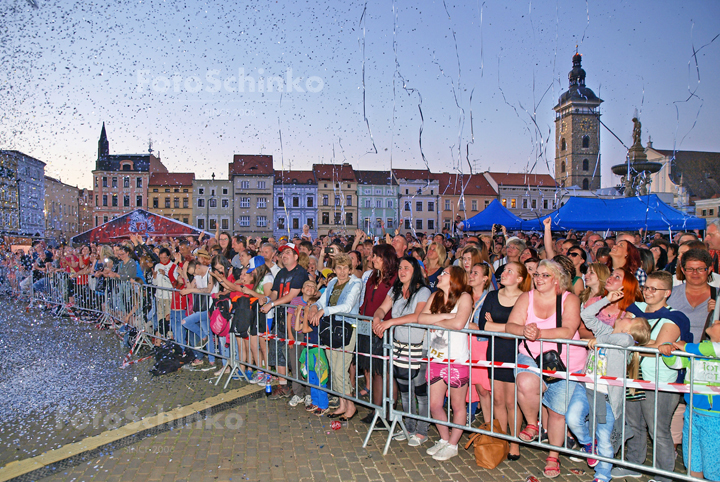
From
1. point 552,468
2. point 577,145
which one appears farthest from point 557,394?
point 577,145

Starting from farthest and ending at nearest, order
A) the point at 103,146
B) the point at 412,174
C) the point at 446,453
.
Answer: the point at 103,146
the point at 412,174
the point at 446,453

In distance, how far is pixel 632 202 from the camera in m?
14.1

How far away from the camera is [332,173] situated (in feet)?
226

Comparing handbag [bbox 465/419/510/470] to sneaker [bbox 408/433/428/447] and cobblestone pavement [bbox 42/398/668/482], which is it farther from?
sneaker [bbox 408/433/428/447]

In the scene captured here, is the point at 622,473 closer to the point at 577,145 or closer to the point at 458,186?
the point at 458,186

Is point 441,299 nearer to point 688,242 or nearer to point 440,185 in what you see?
point 688,242

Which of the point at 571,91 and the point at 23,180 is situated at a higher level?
the point at 571,91

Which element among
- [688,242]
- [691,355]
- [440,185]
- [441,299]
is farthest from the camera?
[440,185]

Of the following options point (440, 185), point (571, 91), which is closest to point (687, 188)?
point (571, 91)

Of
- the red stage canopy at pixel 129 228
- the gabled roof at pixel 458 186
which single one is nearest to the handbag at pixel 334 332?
the red stage canopy at pixel 129 228

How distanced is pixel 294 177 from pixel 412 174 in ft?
59.5

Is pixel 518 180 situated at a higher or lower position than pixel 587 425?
higher

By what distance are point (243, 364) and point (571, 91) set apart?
8300 cm

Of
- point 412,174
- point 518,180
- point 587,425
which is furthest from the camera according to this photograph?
point 518,180
